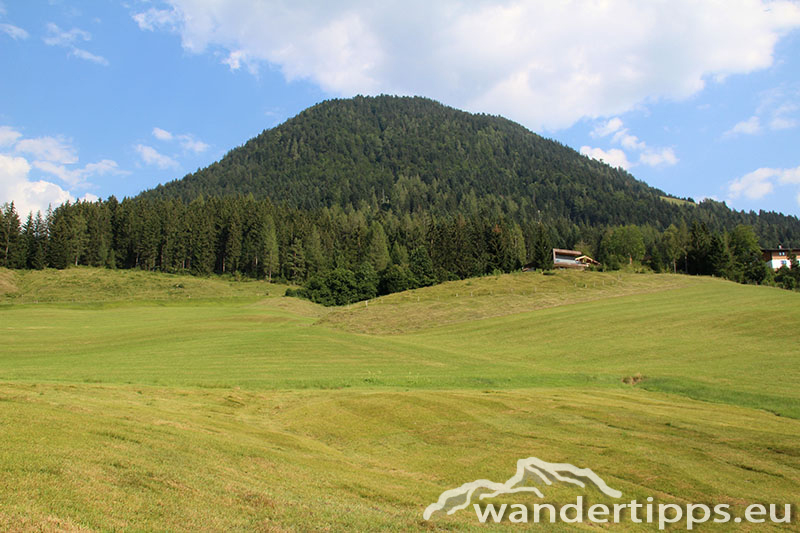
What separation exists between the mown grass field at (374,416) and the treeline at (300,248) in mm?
61654

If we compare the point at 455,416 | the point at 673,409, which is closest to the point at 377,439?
the point at 455,416

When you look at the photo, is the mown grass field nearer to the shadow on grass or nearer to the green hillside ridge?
the shadow on grass

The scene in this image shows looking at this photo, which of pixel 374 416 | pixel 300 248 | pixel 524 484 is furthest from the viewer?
pixel 300 248

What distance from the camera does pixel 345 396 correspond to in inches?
947

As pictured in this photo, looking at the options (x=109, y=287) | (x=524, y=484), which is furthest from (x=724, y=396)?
(x=109, y=287)

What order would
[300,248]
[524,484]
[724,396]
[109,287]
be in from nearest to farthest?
[524,484], [724,396], [109,287], [300,248]

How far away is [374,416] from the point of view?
19094 millimetres

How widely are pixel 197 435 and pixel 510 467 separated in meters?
9.18

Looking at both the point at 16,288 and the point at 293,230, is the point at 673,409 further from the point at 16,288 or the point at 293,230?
the point at 293,230

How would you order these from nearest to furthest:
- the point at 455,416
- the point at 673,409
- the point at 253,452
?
1. the point at 253,452
2. the point at 455,416
3. the point at 673,409

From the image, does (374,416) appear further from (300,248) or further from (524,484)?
(300,248)

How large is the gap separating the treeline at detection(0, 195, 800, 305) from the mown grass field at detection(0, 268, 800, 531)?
202 feet

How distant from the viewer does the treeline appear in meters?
115

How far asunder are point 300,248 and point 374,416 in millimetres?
121435
